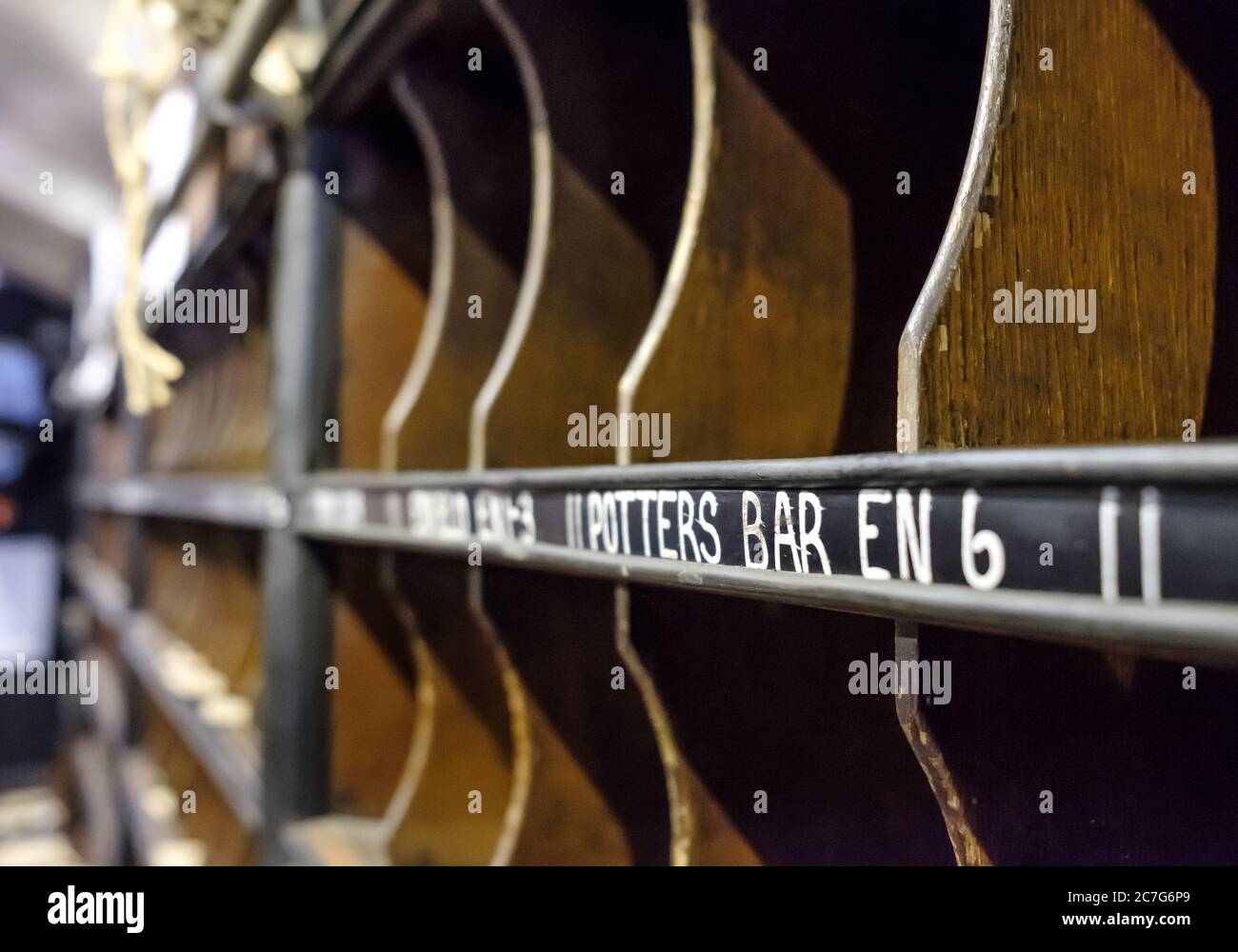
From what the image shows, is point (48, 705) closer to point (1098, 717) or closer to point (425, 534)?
point (425, 534)

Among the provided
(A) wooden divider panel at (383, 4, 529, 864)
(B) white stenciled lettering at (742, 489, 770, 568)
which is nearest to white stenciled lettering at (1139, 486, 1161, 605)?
(B) white stenciled lettering at (742, 489, 770, 568)

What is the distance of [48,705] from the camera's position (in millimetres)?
5844

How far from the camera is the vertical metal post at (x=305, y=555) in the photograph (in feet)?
4.66

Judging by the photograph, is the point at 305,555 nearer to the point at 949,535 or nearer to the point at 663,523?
the point at 663,523

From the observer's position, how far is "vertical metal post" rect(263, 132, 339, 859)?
4.66ft

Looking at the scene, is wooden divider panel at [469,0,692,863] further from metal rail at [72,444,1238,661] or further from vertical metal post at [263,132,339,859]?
vertical metal post at [263,132,339,859]

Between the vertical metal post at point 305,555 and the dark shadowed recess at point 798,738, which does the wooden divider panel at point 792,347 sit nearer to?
the dark shadowed recess at point 798,738

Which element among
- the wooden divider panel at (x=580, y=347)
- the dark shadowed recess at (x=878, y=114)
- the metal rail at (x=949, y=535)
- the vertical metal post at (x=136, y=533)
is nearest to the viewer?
the metal rail at (x=949, y=535)
